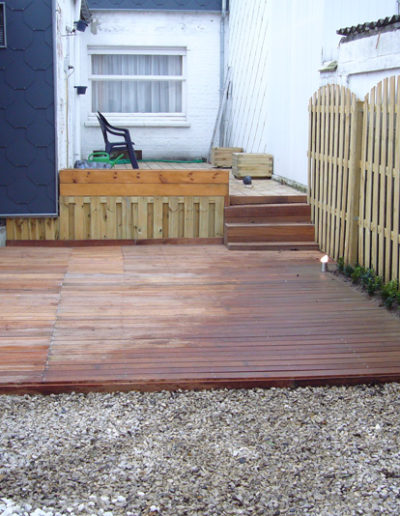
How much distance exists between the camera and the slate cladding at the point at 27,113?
841cm

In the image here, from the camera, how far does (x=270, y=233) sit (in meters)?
8.79

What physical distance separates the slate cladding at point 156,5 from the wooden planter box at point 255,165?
4.24 meters

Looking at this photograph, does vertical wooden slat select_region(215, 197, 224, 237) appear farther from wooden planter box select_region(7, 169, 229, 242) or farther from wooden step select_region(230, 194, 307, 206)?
wooden step select_region(230, 194, 307, 206)

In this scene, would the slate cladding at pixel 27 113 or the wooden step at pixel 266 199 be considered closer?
the slate cladding at pixel 27 113

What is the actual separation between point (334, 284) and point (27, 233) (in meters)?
3.95

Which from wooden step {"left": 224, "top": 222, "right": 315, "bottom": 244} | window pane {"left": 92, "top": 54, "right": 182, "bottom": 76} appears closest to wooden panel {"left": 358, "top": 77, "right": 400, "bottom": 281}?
wooden step {"left": 224, "top": 222, "right": 315, "bottom": 244}

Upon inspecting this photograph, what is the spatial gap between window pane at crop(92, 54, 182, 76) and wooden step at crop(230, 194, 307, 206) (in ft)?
20.1

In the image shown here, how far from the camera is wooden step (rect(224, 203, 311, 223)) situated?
904cm

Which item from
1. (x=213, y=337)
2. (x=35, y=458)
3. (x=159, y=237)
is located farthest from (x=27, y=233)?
(x=35, y=458)

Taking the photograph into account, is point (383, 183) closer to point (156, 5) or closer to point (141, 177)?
point (141, 177)

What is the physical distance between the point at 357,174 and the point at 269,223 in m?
1.75

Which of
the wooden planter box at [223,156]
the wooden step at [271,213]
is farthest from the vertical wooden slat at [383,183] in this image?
the wooden planter box at [223,156]

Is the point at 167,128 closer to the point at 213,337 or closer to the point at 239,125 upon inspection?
the point at 239,125

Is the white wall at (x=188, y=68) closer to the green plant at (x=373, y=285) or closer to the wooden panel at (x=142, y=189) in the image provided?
the wooden panel at (x=142, y=189)
